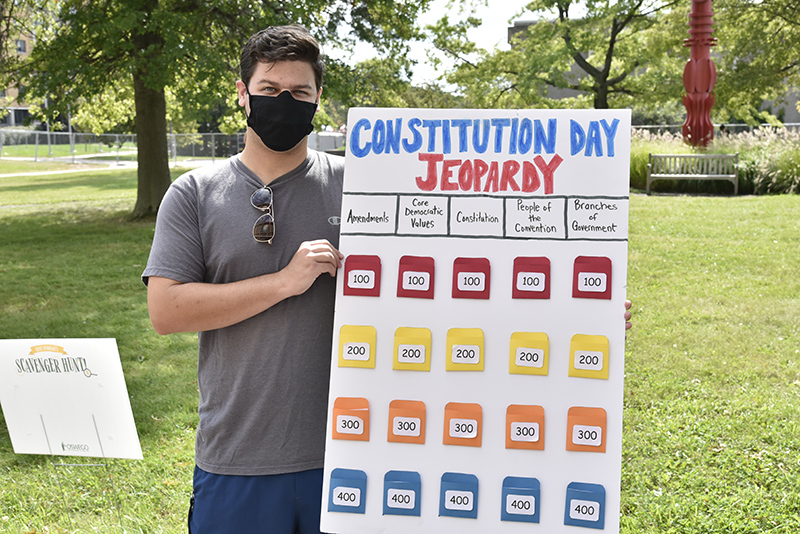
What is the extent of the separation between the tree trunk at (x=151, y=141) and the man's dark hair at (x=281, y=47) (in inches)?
515

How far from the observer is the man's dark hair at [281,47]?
2.04 m

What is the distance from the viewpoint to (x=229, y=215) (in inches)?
81.6

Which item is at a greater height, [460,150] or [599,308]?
[460,150]

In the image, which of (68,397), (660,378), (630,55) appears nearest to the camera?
(68,397)

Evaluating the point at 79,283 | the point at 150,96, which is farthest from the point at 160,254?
the point at 150,96

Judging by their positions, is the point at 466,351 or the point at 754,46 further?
Result: the point at 754,46

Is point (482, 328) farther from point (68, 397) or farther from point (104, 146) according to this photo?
point (104, 146)

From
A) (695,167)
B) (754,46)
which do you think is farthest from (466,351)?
(754,46)

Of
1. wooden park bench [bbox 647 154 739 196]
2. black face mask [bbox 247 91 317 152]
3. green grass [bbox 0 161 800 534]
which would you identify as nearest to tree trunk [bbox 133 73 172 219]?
green grass [bbox 0 161 800 534]

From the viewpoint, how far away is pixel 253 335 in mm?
2084

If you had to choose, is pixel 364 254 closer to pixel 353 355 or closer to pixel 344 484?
pixel 353 355

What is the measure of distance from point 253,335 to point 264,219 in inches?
13.0

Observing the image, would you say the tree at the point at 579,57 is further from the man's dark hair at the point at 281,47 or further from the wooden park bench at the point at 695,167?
the man's dark hair at the point at 281,47

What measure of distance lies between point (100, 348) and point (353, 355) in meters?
1.52
